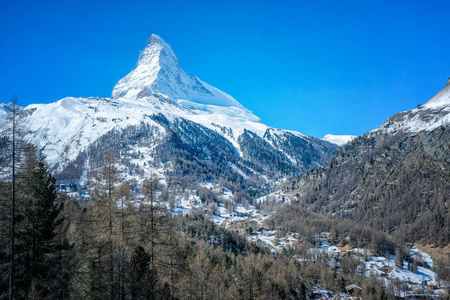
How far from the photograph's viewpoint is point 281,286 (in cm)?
10812

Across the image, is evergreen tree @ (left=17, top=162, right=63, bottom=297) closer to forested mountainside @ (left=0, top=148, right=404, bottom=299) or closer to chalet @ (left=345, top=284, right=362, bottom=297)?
forested mountainside @ (left=0, top=148, right=404, bottom=299)

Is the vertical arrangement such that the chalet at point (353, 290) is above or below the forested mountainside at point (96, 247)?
below

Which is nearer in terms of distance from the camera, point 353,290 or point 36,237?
point 36,237

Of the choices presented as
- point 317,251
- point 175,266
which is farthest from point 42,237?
point 317,251

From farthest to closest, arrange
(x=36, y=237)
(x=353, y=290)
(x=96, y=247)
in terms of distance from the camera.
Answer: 1. (x=353, y=290)
2. (x=96, y=247)
3. (x=36, y=237)

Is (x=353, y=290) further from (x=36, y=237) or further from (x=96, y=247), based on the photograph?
(x=36, y=237)

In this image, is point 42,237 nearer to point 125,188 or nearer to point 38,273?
point 38,273

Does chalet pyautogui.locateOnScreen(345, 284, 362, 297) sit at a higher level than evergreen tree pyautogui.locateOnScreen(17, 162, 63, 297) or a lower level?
lower

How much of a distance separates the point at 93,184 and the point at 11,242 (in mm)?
12042

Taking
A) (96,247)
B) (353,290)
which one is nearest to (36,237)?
(96,247)

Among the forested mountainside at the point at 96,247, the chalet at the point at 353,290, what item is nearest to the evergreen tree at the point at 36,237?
the forested mountainside at the point at 96,247

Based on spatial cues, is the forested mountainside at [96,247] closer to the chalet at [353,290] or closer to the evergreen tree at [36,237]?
the evergreen tree at [36,237]

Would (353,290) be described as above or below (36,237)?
below

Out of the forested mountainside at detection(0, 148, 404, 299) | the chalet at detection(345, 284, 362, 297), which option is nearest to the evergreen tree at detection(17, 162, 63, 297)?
the forested mountainside at detection(0, 148, 404, 299)
